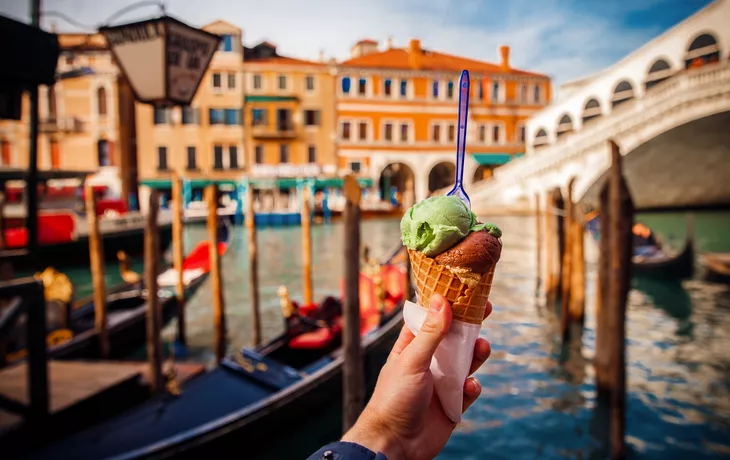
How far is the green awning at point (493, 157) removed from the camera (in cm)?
2094

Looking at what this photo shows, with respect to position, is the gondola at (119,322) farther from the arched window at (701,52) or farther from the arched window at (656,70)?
the arched window at (656,70)

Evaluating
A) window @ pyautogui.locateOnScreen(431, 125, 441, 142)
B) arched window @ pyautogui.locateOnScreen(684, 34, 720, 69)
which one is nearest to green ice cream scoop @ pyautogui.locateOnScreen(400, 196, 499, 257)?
arched window @ pyautogui.locateOnScreen(684, 34, 720, 69)

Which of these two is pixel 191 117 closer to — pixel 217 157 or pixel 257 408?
pixel 217 157

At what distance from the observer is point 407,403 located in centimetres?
78

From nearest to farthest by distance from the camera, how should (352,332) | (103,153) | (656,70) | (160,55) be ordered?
(160,55), (352,332), (656,70), (103,153)

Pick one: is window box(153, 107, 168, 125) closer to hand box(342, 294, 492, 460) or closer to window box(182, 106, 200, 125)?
window box(182, 106, 200, 125)

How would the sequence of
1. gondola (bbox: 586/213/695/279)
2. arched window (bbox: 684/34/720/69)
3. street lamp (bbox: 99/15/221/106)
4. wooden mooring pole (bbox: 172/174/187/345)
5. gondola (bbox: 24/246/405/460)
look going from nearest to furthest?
street lamp (bbox: 99/15/221/106)
gondola (bbox: 24/246/405/460)
wooden mooring pole (bbox: 172/174/187/345)
gondola (bbox: 586/213/695/279)
arched window (bbox: 684/34/720/69)

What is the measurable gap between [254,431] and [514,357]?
3.07 metres

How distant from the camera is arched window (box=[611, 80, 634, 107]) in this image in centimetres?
1459

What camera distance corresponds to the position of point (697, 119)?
10102 mm

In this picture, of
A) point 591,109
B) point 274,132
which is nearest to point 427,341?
point 591,109

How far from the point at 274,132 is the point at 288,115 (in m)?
0.99

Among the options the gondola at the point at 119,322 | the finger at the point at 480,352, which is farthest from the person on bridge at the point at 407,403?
the gondola at the point at 119,322

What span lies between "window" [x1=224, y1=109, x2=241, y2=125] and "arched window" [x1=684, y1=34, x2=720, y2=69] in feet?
50.9
